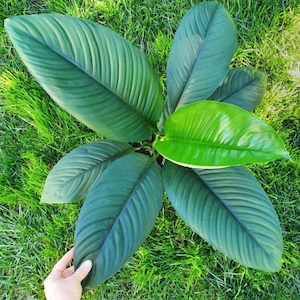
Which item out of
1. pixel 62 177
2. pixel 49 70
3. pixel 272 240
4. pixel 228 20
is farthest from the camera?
pixel 62 177

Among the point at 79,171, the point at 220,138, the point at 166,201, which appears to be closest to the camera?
the point at 220,138

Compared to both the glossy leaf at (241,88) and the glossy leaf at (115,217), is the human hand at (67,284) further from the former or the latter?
the glossy leaf at (241,88)

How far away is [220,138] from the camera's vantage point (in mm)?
723

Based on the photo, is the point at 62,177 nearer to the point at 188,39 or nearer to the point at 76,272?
the point at 76,272

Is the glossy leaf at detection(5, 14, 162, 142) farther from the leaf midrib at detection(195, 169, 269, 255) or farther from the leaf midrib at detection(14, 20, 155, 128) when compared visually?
the leaf midrib at detection(195, 169, 269, 255)

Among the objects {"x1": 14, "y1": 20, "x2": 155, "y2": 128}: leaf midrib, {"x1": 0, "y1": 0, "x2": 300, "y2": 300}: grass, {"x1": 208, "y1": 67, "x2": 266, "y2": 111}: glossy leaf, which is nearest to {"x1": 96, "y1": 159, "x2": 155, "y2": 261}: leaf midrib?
{"x1": 14, "y1": 20, "x2": 155, "y2": 128}: leaf midrib

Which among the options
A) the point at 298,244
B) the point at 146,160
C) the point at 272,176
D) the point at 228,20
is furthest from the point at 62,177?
the point at 298,244

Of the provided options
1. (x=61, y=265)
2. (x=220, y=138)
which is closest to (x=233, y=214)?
(x=220, y=138)

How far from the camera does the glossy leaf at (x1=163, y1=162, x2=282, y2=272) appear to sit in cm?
86

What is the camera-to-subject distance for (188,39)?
98 centimetres

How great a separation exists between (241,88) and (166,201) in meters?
0.51

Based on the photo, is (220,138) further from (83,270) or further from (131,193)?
(83,270)

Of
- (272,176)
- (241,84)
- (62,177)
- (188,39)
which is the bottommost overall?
(272,176)

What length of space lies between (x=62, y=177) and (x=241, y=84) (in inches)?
23.8
